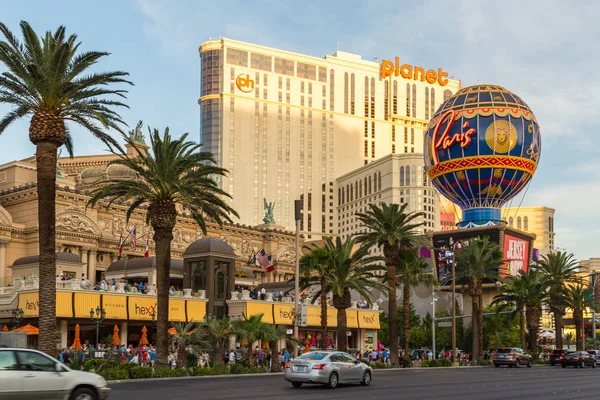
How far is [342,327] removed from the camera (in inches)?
1946

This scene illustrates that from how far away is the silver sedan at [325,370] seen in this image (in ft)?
90.0

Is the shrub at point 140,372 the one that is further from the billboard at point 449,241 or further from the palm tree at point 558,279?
the billboard at point 449,241

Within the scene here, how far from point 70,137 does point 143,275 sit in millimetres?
34237

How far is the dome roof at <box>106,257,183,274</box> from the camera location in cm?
6544

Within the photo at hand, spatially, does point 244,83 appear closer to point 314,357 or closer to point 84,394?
point 314,357

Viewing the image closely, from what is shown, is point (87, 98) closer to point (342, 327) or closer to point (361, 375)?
point (361, 375)

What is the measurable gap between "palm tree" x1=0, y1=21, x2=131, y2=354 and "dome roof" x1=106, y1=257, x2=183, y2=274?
35.0m

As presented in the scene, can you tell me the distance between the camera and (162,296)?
38.0 metres

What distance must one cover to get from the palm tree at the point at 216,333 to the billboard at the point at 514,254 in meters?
54.8

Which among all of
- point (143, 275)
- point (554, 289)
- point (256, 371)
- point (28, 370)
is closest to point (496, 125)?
point (554, 289)

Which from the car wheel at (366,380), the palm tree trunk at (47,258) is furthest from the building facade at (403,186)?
the palm tree trunk at (47,258)

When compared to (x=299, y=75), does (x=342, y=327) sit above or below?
below

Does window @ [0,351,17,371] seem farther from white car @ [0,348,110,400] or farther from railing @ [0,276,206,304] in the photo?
railing @ [0,276,206,304]

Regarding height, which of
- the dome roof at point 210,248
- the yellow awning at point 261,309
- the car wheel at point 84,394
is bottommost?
the yellow awning at point 261,309
